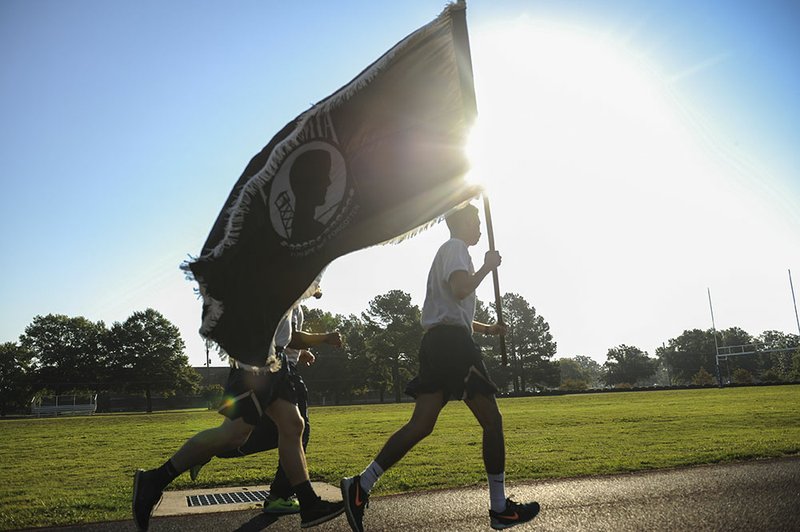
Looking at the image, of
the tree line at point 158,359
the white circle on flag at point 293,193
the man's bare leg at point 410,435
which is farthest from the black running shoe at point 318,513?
the tree line at point 158,359

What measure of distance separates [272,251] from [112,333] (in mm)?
84060

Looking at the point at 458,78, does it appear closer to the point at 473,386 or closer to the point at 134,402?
the point at 473,386

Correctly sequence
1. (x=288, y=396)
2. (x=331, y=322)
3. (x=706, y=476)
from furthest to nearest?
(x=331, y=322) < (x=706, y=476) < (x=288, y=396)

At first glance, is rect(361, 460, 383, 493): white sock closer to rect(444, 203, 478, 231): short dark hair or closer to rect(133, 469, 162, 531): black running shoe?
rect(133, 469, 162, 531): black running shoe

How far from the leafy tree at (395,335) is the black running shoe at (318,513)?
71834 mm

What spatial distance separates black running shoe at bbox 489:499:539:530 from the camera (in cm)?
379

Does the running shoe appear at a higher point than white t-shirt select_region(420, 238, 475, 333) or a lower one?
lower

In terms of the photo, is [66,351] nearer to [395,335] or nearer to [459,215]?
[395,335]

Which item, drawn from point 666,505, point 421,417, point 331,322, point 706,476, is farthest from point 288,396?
point 331,322

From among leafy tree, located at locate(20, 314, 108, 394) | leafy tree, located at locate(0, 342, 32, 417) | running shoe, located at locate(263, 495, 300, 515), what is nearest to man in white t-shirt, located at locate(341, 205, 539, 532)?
running shoe, located at locate(263, 495, 300, 515)

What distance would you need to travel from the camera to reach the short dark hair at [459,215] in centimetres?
446

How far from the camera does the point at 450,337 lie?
4.10m

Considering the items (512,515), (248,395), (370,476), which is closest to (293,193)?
(248,395)

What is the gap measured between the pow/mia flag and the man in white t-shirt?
48 cm
